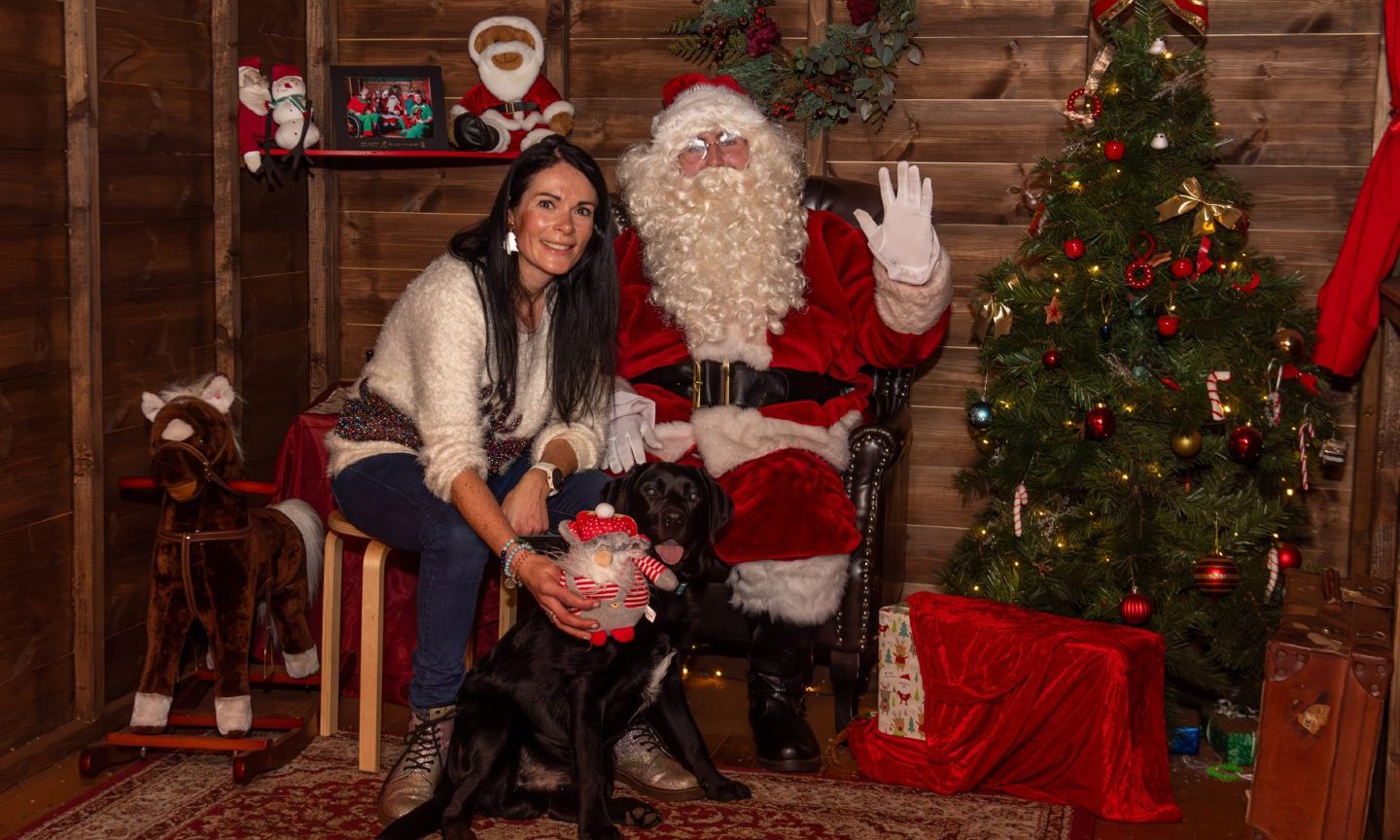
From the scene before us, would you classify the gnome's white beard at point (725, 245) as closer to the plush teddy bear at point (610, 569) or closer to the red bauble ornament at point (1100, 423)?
the red bauble ornament at point (1100, 423)

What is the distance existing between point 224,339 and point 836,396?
1.61m

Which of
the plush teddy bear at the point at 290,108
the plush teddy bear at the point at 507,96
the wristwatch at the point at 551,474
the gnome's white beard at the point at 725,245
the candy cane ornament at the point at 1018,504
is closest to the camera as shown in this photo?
the wristwatch at the point at 551,474

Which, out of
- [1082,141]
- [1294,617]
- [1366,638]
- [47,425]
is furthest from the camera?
[1082,141]

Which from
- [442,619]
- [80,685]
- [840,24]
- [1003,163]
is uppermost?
[840,24]

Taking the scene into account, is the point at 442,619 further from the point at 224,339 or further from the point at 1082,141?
the point at 1082,141

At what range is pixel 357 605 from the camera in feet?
11.6

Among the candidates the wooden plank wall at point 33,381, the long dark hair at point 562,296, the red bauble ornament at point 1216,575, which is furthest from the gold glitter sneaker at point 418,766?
the red bauble ornament at point 1216,575

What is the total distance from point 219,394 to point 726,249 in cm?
124

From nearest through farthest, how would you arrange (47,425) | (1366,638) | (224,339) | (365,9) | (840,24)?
(1366,638) → (47,425) → (224,339) → (840,24) → (365,9)

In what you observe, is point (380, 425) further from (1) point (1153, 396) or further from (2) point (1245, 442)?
(2) point (1245, 442)

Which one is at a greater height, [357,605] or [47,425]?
[47,425]

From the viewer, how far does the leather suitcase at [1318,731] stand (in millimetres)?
2396

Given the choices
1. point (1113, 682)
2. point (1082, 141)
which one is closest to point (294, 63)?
point (1082, 141)

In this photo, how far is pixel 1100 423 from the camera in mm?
3172
